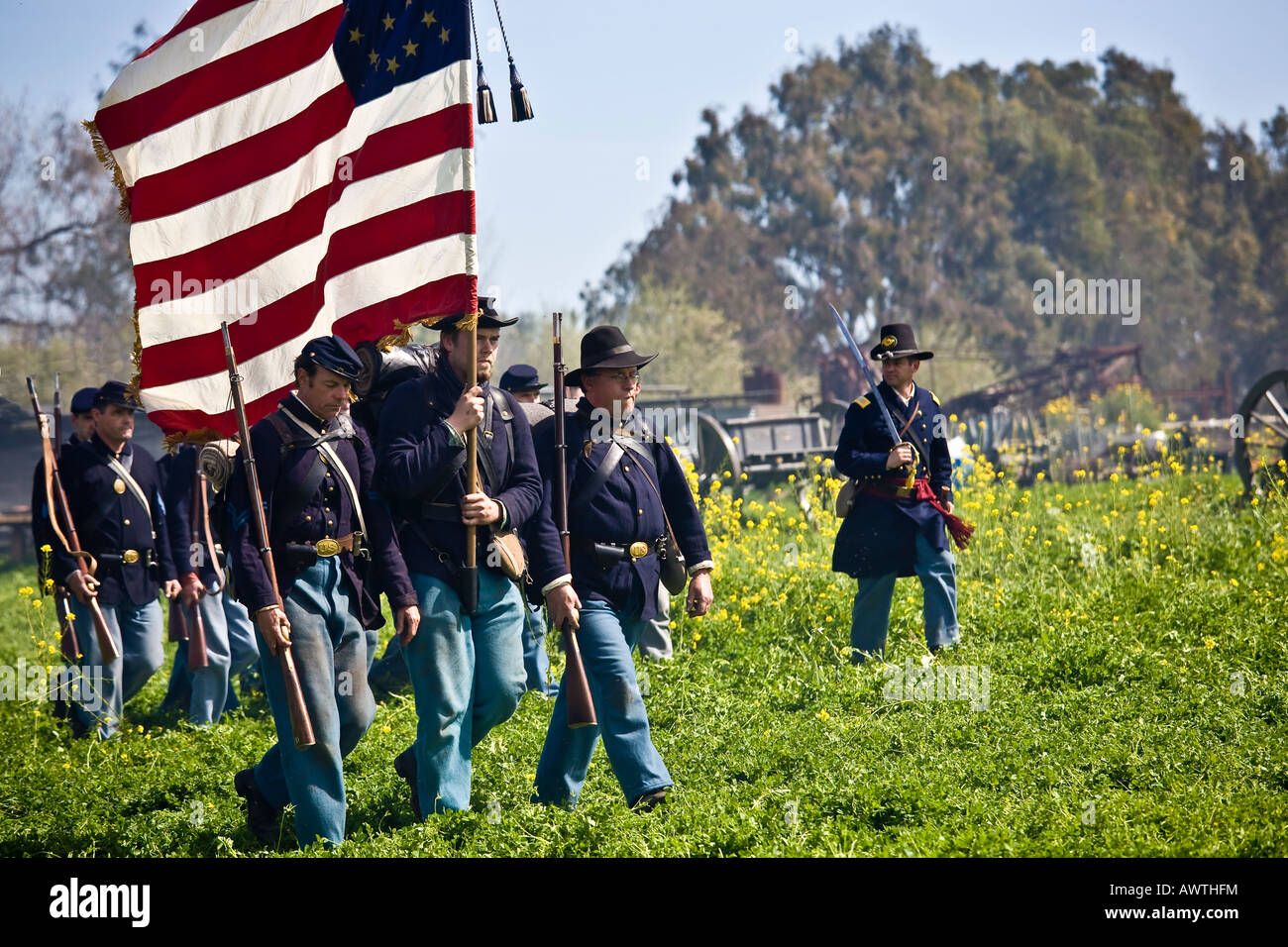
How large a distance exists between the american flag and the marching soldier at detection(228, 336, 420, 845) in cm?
51

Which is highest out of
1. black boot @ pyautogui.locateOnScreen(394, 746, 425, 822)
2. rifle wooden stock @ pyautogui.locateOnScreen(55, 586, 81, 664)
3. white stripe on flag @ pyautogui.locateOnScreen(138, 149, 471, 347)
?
white stripe on flag @ pyautogui.locateOnScreen(138, 149, 471, 347)

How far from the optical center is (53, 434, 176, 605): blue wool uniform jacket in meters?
7.82

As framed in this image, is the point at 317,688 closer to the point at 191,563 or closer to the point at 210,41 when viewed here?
the point at 210,41

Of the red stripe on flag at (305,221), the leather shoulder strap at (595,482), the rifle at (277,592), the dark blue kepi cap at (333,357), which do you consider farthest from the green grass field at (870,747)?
the red stripe on flag at (305,221)

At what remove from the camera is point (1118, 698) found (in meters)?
6.47

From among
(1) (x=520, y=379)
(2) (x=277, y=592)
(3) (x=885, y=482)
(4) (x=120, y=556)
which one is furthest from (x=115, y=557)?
(3) (x=885, y=482)

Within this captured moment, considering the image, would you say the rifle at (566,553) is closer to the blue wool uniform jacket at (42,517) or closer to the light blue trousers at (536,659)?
the light blue trousers at (536,659)

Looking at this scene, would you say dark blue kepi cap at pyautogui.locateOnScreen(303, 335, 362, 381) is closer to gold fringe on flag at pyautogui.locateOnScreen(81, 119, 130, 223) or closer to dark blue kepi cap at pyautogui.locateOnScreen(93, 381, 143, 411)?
gold fringe on flag at pyautogui.locateOnScreen(81, 119, 130, 223)

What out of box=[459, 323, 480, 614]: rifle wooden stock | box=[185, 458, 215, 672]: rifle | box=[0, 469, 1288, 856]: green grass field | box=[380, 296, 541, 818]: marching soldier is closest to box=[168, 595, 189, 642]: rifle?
box=[185, 458, 215, 672]: rifle

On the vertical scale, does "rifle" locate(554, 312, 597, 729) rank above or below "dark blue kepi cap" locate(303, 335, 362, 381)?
below

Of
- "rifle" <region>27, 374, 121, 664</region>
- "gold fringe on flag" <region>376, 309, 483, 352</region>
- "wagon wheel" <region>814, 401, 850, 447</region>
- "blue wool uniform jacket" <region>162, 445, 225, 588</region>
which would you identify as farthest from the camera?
"wagon wheel" <region>814, 401, 850, 447</region>
